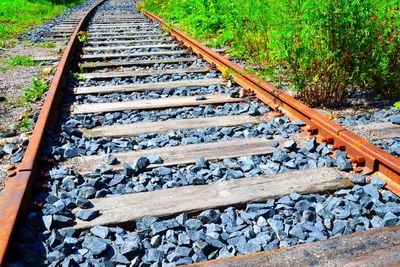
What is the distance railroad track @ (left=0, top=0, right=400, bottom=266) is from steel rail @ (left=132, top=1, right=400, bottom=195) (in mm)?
10

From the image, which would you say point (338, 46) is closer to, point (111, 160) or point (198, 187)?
point (198, 187)

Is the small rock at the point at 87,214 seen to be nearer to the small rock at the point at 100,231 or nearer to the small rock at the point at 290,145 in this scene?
the small rock at the point at 100,231

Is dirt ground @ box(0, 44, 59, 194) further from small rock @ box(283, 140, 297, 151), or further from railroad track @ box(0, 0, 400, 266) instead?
small rock @ box(283, 140, 297, 151)

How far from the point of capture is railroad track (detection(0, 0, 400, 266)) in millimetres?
1964

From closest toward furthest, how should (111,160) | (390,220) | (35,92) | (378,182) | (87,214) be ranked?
(390,220) < (87,214) < (378,182) < (111,160) < (35,92)

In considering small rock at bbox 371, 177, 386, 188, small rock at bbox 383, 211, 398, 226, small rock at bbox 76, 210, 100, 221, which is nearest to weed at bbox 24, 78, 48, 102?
small rock at bbox 76, 210, 100, 221

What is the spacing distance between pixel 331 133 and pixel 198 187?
1.12 metres

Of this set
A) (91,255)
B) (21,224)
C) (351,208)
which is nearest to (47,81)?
(21,224)

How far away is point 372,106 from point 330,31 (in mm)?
Result: 826

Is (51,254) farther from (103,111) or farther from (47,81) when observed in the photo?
(47,81)

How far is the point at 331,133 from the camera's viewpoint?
10.0 feet

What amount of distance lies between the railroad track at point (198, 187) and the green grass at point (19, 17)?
5041mm

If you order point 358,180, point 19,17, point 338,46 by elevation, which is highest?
point 338,46

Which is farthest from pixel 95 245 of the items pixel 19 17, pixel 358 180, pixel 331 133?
pixel 19 17
